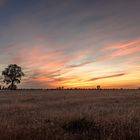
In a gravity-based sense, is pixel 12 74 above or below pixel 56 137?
above

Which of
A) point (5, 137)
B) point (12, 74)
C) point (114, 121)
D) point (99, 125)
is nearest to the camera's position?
point (5, 137)

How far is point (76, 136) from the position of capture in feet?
30.6

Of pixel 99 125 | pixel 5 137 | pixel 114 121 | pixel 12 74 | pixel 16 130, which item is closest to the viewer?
pixel 5 137

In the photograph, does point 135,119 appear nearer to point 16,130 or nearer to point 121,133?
point 121,133

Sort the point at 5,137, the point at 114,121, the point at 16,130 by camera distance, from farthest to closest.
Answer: the point at 114,121, the point at 16,130, the point at 5,137

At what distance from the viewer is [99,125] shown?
1063 cm

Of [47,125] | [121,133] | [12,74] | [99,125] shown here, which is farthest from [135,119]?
[12,74]

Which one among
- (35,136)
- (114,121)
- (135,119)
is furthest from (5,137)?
(135,119)

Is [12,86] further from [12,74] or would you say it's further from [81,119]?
[81,119]

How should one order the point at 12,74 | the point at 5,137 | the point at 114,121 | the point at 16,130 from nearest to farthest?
the point at 5,137 → the point at 16,130 → the point at 114,121 → the point at 12,74

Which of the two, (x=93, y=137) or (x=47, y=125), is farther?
(x=47, y=125)

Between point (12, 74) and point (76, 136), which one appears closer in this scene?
point (76, 136)

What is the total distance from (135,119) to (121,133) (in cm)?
266

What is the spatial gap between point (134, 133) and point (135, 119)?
8.33 feet
